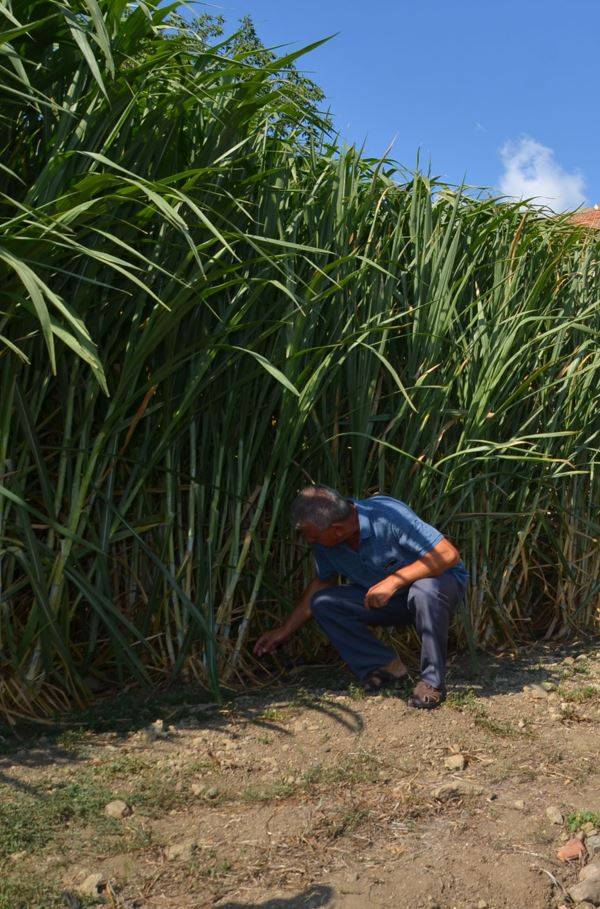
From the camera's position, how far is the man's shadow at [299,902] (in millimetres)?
1938

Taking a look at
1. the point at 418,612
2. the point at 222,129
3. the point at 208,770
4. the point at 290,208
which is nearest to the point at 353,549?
the point at 418,612

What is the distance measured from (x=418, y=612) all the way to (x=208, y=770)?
96 centimetres

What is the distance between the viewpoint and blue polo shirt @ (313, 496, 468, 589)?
318 centimetres

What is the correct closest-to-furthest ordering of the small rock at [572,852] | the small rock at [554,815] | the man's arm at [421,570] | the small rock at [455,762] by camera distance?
the small rock at [572,852], the small rock at [554,815], the small rock at [455,762], the man's arm at [421,570]

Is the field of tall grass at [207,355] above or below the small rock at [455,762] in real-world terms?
above

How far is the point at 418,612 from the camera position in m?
3.21

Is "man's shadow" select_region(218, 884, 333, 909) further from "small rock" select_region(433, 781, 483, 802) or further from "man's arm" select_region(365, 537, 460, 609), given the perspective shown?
"man's arm" select_region(365, 537, 460, 609)

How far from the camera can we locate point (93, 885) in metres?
1.97

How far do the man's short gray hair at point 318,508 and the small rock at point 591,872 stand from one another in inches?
49.7

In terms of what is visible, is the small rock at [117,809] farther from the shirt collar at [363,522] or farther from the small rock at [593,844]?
the shirt collar at [363,522]

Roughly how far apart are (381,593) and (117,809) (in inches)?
45.7

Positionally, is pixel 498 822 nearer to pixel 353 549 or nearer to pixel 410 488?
pixel 353 549

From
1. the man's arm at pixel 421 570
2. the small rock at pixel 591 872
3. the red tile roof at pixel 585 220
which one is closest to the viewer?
the small rock at pixel 591 872

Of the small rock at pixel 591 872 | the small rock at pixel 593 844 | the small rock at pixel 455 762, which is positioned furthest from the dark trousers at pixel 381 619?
the small rock at pixel 591 872
